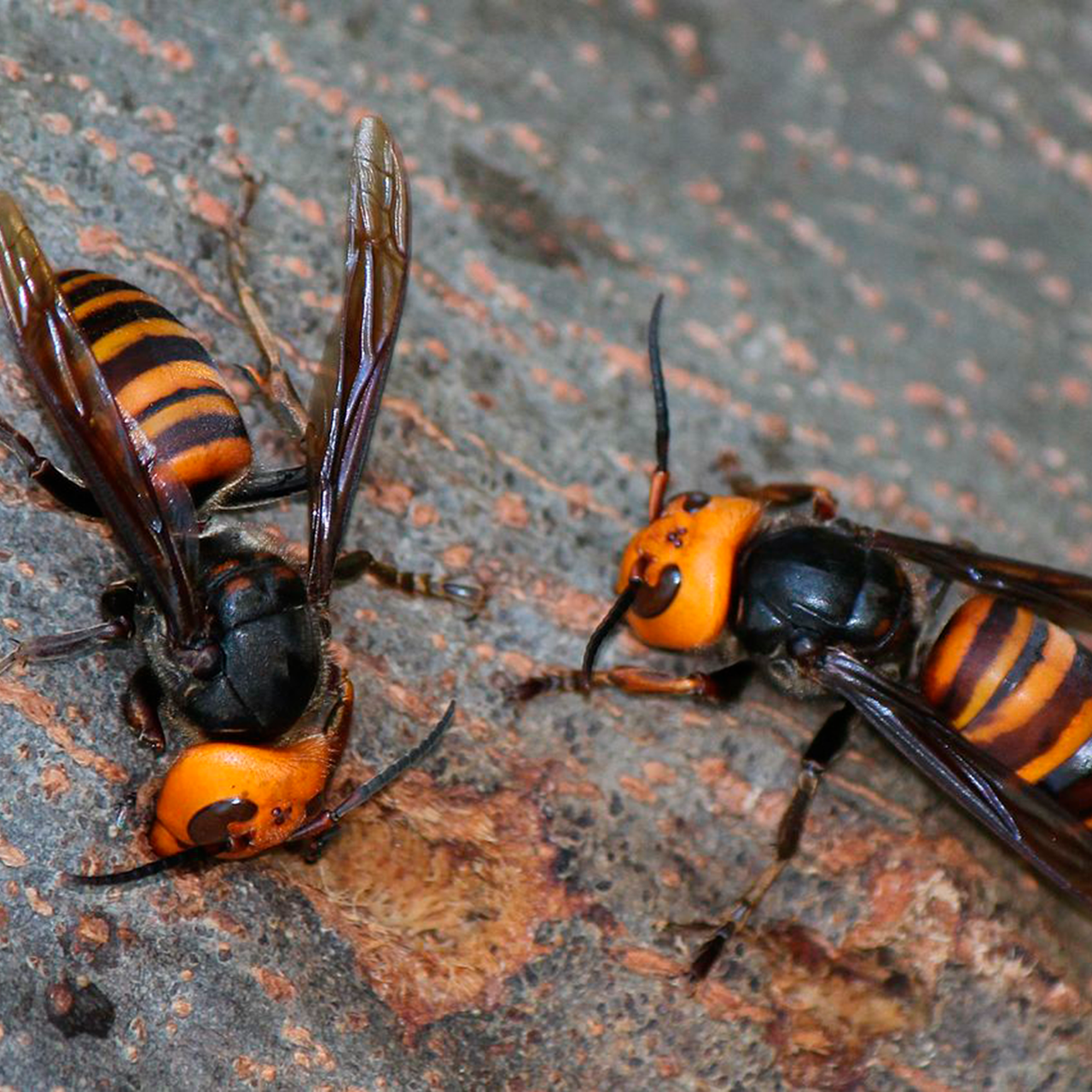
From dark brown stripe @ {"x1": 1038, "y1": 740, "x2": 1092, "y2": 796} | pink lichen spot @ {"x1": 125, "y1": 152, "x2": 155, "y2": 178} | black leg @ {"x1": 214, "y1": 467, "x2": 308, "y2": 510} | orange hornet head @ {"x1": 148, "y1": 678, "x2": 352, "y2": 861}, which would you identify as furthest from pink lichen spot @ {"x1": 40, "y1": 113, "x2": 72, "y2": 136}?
dark brown stripe @ {"x1": 1038, "y1": 740, "x2": 1092, "y2": 796}

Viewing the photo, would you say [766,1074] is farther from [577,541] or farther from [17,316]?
[17,316]

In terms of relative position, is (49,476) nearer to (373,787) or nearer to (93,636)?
(93,636)

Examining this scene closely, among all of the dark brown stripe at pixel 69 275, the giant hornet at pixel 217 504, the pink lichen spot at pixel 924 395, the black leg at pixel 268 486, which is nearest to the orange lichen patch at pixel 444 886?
the giant hornet at pixel 217 504

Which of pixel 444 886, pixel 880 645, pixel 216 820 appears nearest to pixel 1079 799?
pixel 880 645

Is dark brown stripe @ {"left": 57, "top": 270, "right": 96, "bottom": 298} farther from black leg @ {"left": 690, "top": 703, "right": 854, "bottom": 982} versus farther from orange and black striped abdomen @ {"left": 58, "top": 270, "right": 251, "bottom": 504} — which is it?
black leg @ {"left": 690, "top": 703, "right": 854, "bottom": 982}

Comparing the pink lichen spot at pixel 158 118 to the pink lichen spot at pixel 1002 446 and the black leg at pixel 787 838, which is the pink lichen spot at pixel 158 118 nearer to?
the black leg at pixel 787 838

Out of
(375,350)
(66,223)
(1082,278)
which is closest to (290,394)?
(375,350)
